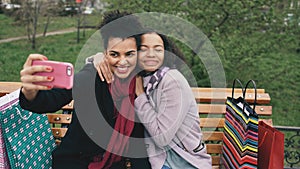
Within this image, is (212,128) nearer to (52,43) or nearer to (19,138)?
(19,138)

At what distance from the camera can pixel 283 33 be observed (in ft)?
21.1

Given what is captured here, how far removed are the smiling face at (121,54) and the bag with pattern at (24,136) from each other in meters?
0.60

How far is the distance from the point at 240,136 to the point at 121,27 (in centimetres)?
85

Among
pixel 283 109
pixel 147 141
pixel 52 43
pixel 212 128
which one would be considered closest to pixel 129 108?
pixel 147 141

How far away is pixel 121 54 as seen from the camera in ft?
6.98

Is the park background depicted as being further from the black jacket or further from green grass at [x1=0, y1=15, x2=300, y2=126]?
the black jacket

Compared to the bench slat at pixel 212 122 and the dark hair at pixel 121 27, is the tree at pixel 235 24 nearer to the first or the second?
the bench slat at pixel 212 122

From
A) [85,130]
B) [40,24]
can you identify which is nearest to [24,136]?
[85,130]

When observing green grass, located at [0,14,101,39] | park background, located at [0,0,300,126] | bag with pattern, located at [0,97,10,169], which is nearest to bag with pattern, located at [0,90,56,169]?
bag with pattern, located at [0,97,10,169]

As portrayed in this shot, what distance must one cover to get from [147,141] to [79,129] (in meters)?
0.37

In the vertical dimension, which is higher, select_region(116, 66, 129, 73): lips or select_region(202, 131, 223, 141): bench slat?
select_region(116, 66, 129, 73): lips

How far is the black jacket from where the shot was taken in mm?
2201

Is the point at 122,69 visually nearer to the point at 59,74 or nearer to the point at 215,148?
the point at 59,74

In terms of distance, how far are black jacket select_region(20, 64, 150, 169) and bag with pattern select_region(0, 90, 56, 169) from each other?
15 cm
